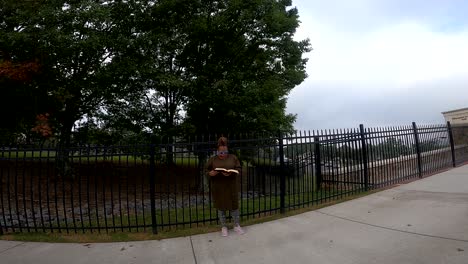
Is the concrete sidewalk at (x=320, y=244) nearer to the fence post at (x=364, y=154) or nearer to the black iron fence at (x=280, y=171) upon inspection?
the black iron fence at (x=280, y=171)

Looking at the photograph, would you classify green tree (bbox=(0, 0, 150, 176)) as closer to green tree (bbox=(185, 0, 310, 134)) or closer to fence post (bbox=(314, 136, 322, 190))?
green tree (bbox=(185, 0, 310, 134))

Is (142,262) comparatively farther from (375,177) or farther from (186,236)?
(375,177)

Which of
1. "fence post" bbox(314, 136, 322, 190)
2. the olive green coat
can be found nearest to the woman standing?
the olive green coat

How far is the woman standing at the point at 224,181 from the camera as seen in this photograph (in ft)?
19.7

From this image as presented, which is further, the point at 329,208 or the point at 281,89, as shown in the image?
the point at 281,89

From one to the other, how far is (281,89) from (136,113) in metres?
4.98

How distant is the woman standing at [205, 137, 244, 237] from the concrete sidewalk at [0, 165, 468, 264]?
1.20 ft

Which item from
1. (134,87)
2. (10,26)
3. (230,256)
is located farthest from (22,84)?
(230,256)

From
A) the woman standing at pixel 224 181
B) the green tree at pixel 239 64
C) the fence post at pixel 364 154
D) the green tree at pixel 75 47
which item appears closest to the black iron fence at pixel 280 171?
the fence post at pixel 364 154

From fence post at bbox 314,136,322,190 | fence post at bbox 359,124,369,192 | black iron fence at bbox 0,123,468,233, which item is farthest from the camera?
fence post at bbox 314,136,322,190

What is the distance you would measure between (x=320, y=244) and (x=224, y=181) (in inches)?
68.7

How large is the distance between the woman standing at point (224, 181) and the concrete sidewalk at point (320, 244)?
1.20ft

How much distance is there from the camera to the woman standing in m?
6.02

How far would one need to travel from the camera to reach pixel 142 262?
16.3 ft
